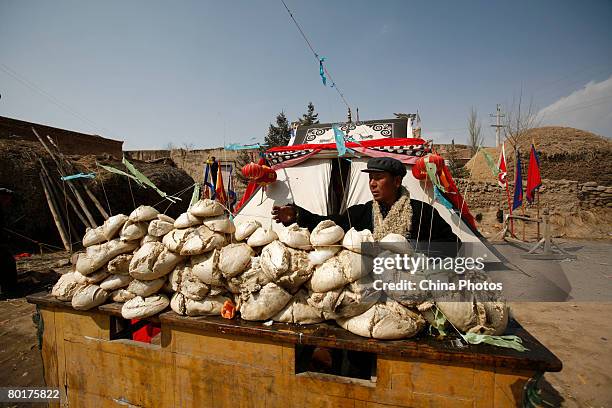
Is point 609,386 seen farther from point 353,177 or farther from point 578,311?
point 353,177

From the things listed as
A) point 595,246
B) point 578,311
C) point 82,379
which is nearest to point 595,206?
point 595,246

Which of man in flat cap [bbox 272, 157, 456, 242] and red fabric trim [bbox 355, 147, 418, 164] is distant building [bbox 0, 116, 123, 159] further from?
man in flat cap [bbox 272, 157, 456, 242]

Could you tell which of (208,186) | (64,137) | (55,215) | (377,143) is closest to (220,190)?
(208,186)

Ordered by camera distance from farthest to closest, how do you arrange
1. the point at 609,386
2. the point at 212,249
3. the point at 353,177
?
the point at 353,177 < the point at 609,386 < the point at 212,249

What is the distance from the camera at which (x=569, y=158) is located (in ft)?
45.5

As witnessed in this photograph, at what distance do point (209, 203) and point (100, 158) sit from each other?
453 inches

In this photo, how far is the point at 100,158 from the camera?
10.5 m

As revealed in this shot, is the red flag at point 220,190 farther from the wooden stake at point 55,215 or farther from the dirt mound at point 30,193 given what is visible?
the wooden stake at point 55,215

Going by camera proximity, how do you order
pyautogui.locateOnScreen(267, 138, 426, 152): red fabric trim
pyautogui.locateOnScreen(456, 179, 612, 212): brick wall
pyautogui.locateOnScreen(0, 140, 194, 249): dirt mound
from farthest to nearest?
pyautogui.locateOnScreen(456, 179, 612, 212): brick wall < pyautogui.locateOnScreen(0, 140, 194, 249): dirt mound < pyautogui.locateOnScreen(267, 138, 426, 152): red fabric trim

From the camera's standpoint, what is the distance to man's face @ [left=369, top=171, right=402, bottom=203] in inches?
82.0

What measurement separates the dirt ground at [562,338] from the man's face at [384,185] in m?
2.28

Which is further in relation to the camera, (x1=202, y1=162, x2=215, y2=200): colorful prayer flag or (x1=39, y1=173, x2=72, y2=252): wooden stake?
(x1=39, y1=173, x2=72, y2=252): wooden stake

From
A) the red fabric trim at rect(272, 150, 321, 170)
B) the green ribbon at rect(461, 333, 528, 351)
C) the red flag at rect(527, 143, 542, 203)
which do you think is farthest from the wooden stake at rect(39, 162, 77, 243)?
the red flag at rect(527, 143, 542, 203)

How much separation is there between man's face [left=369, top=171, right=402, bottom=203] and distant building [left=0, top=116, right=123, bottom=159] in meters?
11.9
